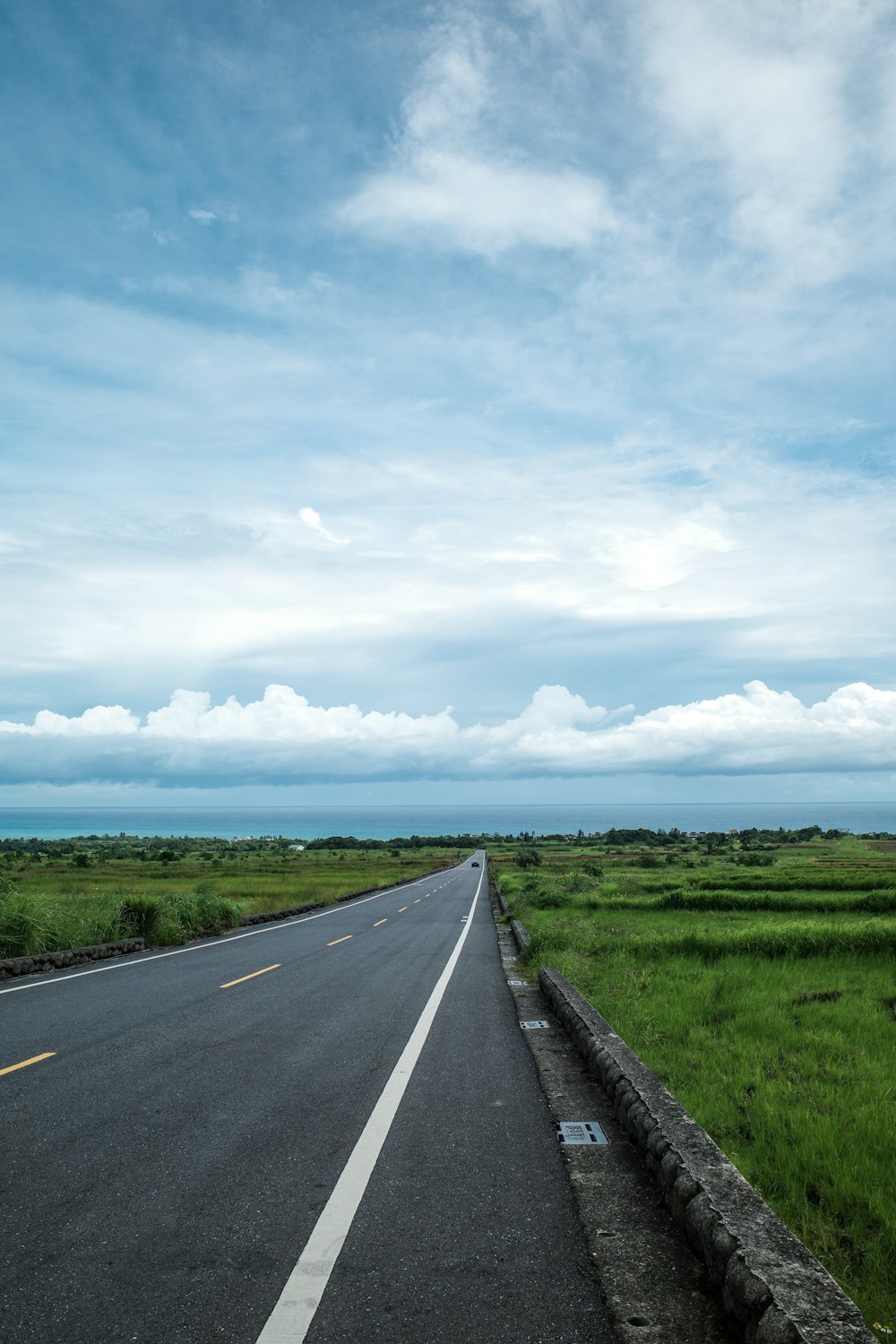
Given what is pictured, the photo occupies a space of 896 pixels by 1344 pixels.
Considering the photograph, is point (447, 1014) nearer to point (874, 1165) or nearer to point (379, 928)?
point (874, 1165)

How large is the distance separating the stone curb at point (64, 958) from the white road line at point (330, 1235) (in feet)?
32.7

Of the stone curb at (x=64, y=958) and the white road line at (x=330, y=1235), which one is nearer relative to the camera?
the white road line at (x=330, y=1235)

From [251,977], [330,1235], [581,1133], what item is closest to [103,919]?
[251,977]

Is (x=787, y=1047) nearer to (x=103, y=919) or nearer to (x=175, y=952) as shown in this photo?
(x=175, y=952)

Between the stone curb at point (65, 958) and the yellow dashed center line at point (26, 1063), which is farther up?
the yellow dashed center line at point (26, 1063)

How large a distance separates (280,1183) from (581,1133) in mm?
2281

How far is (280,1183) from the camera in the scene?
4.80m

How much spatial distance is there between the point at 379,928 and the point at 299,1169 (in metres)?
20.8

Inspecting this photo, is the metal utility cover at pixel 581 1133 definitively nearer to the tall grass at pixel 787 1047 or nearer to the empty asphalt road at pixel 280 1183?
the empty asphalt road at pixel 280 1183

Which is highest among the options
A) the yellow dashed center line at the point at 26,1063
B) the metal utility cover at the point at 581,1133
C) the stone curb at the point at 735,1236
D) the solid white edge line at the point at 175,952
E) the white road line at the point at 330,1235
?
the stone curb at the point at 735,1236

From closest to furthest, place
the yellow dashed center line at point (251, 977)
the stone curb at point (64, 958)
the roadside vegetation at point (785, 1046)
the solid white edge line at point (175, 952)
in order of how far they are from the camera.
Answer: the roadside vegetation at point (785, 1046)
the yellow dashed center line at point (251, 977)
the solid white edge line at point (175, 952)
the stone curb at point (64, 958)

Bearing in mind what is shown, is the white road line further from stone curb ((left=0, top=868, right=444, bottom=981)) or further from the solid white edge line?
stone curb ((left=0, top=868, right=444, bottom=981))

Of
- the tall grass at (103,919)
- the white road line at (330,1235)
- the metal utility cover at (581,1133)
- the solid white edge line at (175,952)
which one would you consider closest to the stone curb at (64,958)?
the tall grass at (103,919)

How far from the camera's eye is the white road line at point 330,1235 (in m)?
3.32
